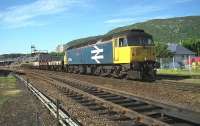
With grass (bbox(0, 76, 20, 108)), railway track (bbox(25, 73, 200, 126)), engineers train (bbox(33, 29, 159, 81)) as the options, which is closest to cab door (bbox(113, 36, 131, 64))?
engineers train (bbox(33, 29, 159, 81))

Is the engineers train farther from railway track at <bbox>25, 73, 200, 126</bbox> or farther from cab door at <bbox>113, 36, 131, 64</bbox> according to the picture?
railway track at <bbox>25, 73, 200, 126</bbox>

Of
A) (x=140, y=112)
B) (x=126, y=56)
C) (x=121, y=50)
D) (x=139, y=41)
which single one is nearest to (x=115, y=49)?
(x=121, y=50)

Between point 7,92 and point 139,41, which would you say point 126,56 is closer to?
point 139,41

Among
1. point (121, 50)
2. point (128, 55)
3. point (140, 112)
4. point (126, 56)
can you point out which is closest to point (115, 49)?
point (121, 50)

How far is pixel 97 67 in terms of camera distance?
33344 millimetres

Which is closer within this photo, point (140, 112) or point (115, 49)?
point (140, 112)

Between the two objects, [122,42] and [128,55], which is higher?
[122,42]

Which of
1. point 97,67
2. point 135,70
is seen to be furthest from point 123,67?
point 97,67

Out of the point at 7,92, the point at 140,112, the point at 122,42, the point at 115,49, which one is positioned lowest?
the point at 7,92

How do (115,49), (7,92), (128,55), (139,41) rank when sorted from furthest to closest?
1. (115,49)
2. (139,41)
3. (128,55)
4. (7,92)

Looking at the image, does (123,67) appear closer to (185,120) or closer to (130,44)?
(130,44)

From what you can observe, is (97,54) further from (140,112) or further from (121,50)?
(140,112)

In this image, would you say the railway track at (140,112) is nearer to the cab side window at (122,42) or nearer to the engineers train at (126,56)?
the engineers train at (126,56)

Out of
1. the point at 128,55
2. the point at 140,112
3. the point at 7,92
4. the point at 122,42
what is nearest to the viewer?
the point at 140,112
